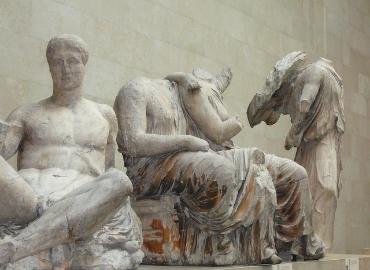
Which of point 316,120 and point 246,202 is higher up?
point 316,120

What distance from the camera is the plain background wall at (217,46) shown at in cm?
553

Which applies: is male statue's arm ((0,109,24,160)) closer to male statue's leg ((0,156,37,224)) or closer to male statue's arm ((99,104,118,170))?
male statue's leg ((0,156,37,224))

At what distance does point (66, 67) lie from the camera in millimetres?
3814

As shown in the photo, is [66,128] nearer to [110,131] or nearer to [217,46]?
[110,131]

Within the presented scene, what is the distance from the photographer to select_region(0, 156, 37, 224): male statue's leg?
126 inches

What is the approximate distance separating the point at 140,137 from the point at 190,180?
45 centimetres

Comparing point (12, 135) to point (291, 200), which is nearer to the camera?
point (12, 135)

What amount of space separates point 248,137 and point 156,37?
214 centimetres

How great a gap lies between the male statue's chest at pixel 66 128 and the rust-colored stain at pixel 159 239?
0.87 metres

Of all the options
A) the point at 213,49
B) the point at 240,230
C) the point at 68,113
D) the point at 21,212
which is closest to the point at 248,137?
the point at 213,49

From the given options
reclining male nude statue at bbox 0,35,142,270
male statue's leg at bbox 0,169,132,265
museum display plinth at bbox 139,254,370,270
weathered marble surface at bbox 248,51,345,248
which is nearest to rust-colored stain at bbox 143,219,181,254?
museum display plinth at bbox 139,254,370,270

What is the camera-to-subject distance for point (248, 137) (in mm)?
8594

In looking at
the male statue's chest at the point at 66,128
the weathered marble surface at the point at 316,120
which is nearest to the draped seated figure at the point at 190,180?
the male statue's chest at the point at 66,128

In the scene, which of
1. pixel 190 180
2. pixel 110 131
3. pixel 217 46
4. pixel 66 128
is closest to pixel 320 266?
pixel 190 180
